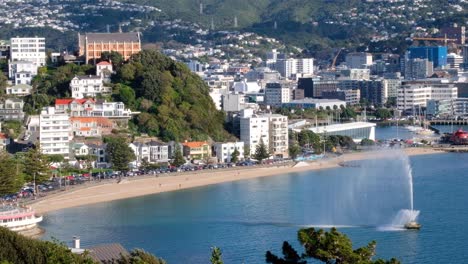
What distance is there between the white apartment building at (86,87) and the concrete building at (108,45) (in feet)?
7.15

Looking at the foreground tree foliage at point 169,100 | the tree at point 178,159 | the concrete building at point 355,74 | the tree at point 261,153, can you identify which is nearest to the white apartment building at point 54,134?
the tree at point 178,159

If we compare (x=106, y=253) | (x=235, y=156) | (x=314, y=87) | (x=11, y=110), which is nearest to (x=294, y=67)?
(x=314, y=87)

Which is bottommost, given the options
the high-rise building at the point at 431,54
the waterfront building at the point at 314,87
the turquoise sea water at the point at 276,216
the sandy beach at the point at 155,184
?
the turquoise sea water at the point at 276,216

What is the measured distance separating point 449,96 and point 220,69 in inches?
619

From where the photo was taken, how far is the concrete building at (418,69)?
205 feet

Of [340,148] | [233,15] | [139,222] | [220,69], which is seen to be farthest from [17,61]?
[233,15]

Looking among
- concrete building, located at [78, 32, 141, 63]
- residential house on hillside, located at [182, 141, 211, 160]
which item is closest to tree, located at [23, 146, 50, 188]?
residential house on hillside, located at [182, 141, 211, 160]

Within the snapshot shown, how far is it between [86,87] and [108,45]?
2781mm

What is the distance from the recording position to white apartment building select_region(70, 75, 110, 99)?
32.6 metres

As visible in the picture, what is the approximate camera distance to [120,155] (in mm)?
28172

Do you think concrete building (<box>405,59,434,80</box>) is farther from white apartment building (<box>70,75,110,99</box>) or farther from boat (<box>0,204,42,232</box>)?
boat (<box>0,204,42,232</box>)

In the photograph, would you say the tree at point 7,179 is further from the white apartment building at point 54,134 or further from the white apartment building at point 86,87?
the white apartment building at point 86,87

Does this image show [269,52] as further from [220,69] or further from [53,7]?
[53,7]

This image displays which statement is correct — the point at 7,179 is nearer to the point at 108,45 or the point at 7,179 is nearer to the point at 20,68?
the point at 20,68
